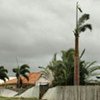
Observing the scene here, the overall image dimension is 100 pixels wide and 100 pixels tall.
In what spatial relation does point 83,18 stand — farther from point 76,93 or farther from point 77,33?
point 76,93

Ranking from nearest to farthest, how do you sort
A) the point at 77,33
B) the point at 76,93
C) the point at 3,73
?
the point at 76,93 < the point at 77,33 < the point at 3,73

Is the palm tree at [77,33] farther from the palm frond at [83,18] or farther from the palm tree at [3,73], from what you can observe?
the palm tree at [3,73]

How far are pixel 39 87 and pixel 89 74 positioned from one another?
10.3 meters

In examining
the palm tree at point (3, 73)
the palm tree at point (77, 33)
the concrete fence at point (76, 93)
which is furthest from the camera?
the palm tree at point (3, 73)

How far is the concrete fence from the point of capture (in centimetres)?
3123

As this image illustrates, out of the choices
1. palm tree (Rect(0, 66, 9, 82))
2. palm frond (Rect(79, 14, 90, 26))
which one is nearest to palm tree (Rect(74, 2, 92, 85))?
palm frond (Rect(79, 14, 90, 26))

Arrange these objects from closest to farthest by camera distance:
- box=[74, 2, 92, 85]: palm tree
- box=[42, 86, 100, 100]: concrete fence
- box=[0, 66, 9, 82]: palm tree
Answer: box=[42, 86, 100, 100]: concrete fence → box=[74, 2, 92, 85]: palm tree → box=[0, 66, 9, 82]: palm tree

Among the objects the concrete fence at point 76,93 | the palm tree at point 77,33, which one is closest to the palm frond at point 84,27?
the palm tree at point 77,33

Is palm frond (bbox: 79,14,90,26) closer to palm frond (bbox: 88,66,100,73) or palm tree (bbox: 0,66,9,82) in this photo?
palm frond (bbox: 88,66,100,73)

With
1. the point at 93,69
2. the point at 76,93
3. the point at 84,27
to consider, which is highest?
the point at 84,27

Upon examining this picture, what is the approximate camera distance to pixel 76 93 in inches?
1291

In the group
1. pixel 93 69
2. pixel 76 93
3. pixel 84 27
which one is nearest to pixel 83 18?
pixel 84 27

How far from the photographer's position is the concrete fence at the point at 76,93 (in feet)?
102

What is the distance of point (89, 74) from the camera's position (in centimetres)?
5050
